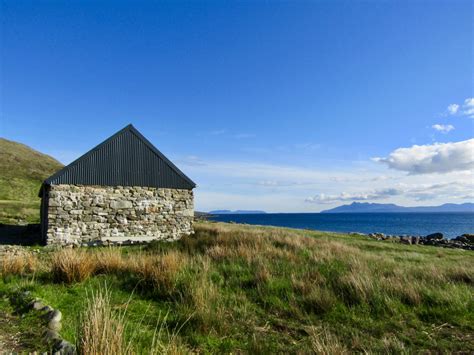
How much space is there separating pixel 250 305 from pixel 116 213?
12.7 m

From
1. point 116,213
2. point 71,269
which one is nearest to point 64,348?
point 71,269

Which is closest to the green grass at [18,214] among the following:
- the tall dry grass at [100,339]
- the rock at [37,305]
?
the rock at [37,305]

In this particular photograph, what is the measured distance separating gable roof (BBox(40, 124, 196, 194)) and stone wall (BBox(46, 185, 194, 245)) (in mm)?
384

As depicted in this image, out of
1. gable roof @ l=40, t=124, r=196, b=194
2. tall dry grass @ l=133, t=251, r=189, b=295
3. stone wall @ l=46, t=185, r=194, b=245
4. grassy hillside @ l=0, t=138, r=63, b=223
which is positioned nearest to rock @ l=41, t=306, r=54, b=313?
tall dry grass @ l=133, t=251, r=189, b=295

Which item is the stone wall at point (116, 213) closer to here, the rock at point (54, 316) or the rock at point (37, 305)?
the rock at point (37, 305)

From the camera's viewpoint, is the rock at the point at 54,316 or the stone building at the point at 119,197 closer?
the rock at the point at 54,316

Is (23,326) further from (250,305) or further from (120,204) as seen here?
(120,204)

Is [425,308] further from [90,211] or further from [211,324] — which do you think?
[90,211]

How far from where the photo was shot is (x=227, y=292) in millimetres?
6699

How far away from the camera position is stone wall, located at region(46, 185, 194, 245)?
15188 mm

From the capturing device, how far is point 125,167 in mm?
17047

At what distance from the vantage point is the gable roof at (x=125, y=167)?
16.0 metres

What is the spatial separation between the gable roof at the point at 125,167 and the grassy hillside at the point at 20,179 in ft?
56.2

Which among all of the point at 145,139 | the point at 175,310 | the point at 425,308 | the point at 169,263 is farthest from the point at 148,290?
the point at 145,139
